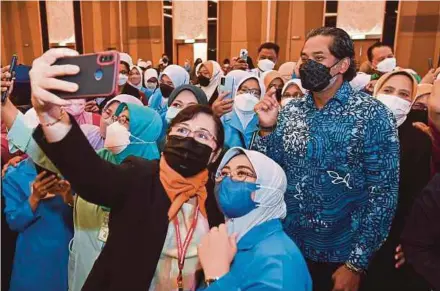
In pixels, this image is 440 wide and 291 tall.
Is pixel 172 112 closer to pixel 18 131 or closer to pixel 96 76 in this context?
pixel 18 131

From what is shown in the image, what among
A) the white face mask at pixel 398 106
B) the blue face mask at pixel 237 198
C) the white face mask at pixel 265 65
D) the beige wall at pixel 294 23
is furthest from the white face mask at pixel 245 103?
the beige wall at pixel 294 23

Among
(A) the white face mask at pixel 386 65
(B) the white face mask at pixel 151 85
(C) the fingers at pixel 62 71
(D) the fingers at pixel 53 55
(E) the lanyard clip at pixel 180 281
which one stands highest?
(D) the fingers at pixel 53 55

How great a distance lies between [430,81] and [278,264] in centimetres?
339

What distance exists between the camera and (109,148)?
1893 millimetres

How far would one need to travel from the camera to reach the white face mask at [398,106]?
2.42 meters

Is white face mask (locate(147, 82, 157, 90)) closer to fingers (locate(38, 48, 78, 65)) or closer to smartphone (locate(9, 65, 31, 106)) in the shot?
smartphone (locate(9, 65, 31, 106))

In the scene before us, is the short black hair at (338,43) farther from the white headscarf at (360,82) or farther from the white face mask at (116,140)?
the white headscarf at (360,82)

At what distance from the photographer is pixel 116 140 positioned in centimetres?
189

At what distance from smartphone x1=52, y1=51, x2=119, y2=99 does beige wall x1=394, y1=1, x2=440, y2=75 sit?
9.24m

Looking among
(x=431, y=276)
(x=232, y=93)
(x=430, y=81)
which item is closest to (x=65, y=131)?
(x=431, y=276)

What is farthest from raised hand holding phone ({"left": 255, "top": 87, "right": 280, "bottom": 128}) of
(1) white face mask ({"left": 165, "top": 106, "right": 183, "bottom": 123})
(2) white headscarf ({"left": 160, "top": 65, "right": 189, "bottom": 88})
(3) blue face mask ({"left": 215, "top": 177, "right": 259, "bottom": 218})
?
(2) white headscarf ({"left": 160, "top": 65, "right": 189, "bottom": 88})

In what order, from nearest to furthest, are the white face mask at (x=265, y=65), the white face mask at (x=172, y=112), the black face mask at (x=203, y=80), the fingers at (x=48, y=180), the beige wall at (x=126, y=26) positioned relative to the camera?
1. the fingers at (x=48, y=180)
2. the white face mask at (x=172, y=112)
3. the black face mask at (x=203, y=80)
4. the white face mask at (x=265, y=65)
5. the beige wall at (x=126, y=26)

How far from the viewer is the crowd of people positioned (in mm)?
1133

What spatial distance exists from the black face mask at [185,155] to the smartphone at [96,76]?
0.60 meters
